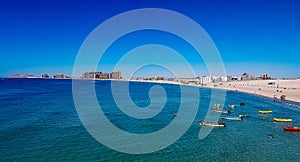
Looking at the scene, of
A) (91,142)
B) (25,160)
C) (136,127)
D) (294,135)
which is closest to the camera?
(25,160)

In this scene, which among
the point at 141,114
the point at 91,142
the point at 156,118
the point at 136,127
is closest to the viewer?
the point at 91,142

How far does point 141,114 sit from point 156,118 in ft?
19.4

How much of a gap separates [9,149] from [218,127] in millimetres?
36243

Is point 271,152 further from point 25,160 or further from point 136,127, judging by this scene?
point 25,160

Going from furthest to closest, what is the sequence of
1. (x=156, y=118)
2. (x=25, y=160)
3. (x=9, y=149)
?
(x=156, y=118)
(x=9, y=149)
(x=25, y=160)

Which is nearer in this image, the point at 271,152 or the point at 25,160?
the point at 25,160

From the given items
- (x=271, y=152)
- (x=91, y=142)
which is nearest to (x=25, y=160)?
(x=91, y=142)

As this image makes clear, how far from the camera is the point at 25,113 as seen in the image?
5953 centimetres

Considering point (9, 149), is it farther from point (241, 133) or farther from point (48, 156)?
point (241, 133)

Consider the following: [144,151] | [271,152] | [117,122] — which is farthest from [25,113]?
[271,152]

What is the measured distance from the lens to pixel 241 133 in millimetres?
44469

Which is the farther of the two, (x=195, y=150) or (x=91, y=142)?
(x=91, y=142)

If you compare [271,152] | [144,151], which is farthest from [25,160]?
[271,152]

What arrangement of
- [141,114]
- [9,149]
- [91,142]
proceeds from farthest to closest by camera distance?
[141,114] < [91,142] < [9,149]
